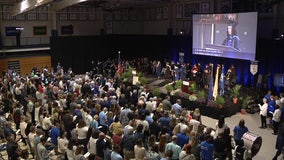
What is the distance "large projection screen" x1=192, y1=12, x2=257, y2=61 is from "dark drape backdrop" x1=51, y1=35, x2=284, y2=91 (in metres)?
1.27

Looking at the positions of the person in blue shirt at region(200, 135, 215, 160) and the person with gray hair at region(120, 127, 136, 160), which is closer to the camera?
the person in blue shirt at region(200, 135, 215, 160)

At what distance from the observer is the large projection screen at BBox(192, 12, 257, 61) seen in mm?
15445

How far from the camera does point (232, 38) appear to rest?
16.4 meters

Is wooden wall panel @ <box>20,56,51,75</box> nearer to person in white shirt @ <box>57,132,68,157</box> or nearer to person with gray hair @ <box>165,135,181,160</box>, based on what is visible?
person in white shirt @ <box>57,132,68,157</box>

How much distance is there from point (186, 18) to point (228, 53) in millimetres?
6098

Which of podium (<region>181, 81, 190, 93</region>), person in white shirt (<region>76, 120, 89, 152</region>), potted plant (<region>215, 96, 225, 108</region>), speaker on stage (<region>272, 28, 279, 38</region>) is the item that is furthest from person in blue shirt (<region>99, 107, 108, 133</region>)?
speaker on stage (<region>272, 28, 279, 38</region>)

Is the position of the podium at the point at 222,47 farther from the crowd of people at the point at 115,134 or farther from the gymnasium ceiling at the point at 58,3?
the crowd of people at the point at 115,134

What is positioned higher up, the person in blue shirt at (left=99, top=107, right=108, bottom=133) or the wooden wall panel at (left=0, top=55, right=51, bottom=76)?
the wooden wall panel at (left=0, top=55, right=51, bottom=76)

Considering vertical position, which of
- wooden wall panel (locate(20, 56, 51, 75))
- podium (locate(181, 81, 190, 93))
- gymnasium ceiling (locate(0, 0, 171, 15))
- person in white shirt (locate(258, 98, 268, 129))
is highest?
gymnasium ceiling (locate(0, 0, 171, 15))

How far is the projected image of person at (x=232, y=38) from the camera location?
1616cm

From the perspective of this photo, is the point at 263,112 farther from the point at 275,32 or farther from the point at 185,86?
the point at 275,32

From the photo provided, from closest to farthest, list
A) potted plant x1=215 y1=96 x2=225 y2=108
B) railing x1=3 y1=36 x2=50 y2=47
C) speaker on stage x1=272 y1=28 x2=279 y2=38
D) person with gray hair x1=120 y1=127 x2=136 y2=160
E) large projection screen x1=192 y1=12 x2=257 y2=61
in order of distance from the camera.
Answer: person with gray hair x1=120 y1=127 x2=136 y2=160 → potted plant x1=215 y1=96 x2=225 y2=108 → large projection screen x1=192 y1=12 x2=257 y2=61 → speaker on stage x1=272 y1=28 x2=279 y2=38 → railing x1=3 y1=36 x2=50 y2=47

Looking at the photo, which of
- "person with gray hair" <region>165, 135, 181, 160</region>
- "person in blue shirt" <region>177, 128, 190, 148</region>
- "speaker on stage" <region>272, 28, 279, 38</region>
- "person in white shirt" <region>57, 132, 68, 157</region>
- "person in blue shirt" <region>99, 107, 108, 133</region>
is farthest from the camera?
"speaker on stage" <region>272, 28, 279, 38</region>

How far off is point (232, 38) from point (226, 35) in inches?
17.3
